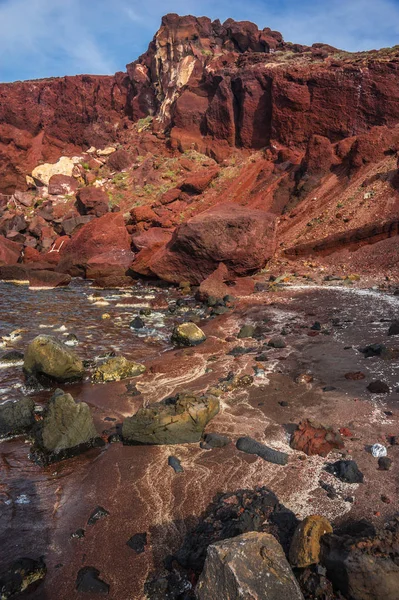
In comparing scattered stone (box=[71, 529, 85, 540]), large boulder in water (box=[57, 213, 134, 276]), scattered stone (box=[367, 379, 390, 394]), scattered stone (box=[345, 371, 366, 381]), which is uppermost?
large boulder in water (box=[57, 213, 134, 276])

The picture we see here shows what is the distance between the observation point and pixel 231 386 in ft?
18.1

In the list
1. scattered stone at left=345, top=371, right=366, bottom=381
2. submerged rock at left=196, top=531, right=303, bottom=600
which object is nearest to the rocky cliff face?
scattered stone at left=345, top=371, right=366, bottom=381

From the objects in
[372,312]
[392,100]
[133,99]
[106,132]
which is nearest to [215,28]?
[133,99]

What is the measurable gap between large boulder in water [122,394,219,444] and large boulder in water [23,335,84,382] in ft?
7.28

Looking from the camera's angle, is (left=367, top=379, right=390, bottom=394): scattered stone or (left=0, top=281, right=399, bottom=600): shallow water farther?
(left=367, top=379, right=390, bottom=394): scattered stone

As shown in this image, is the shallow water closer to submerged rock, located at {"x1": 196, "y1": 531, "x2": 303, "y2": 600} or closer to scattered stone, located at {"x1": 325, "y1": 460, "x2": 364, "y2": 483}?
scattered stone, located at {"x1": 325, "y1": 460, "x2": 364, "y2": 483}

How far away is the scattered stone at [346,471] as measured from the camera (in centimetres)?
320

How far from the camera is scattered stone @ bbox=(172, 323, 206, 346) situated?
816cm

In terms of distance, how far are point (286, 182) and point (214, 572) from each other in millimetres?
24167

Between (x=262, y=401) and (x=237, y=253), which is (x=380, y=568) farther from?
(x=237, y=253)

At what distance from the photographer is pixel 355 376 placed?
17.3 feet

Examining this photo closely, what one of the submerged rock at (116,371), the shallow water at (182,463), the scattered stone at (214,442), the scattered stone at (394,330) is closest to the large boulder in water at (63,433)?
the shallow water at (182,463)

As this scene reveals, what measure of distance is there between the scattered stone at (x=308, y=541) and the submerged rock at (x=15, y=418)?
3474 mm

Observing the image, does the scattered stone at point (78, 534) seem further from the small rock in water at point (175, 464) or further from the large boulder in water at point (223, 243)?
the large boulder in water at point (223, 243)
